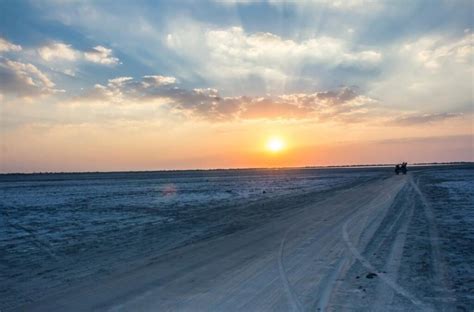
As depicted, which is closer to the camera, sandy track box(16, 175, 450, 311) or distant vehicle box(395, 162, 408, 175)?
sandy track box(16, 175, 450, 311)

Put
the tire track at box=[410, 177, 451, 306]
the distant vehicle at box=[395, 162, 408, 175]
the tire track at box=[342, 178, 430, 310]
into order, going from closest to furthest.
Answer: the tire track at box=[342, 178, 430, 310] → the tire track at box=[410, 177, 451, 306] → the distant vehicle at box=[395, 162, 408, 175]

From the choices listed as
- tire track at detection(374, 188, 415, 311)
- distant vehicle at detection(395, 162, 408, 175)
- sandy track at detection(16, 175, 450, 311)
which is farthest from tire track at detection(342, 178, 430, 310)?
distant vehicle at detection(395, 162, 408, 175)

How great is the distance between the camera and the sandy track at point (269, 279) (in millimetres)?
6961

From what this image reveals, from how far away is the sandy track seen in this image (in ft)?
22.8

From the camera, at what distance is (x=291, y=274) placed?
8.68 metres

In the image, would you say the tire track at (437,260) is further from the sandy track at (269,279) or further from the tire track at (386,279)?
the tire track at (386,279)

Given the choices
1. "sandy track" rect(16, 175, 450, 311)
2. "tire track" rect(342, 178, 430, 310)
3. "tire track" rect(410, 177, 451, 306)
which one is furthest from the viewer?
"tire track" rect(410, 177, 451, 306)

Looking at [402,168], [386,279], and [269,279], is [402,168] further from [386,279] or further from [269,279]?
[269,279]

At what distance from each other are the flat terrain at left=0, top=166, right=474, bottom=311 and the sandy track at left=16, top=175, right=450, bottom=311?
0.06ft

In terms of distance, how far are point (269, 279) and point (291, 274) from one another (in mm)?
602

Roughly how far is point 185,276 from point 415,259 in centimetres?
559

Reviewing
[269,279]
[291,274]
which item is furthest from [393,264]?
[269,279]

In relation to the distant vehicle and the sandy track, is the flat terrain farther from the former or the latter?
the distant vehicle

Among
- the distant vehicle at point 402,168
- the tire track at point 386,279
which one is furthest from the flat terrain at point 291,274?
the distant vehicle at point 402,168
